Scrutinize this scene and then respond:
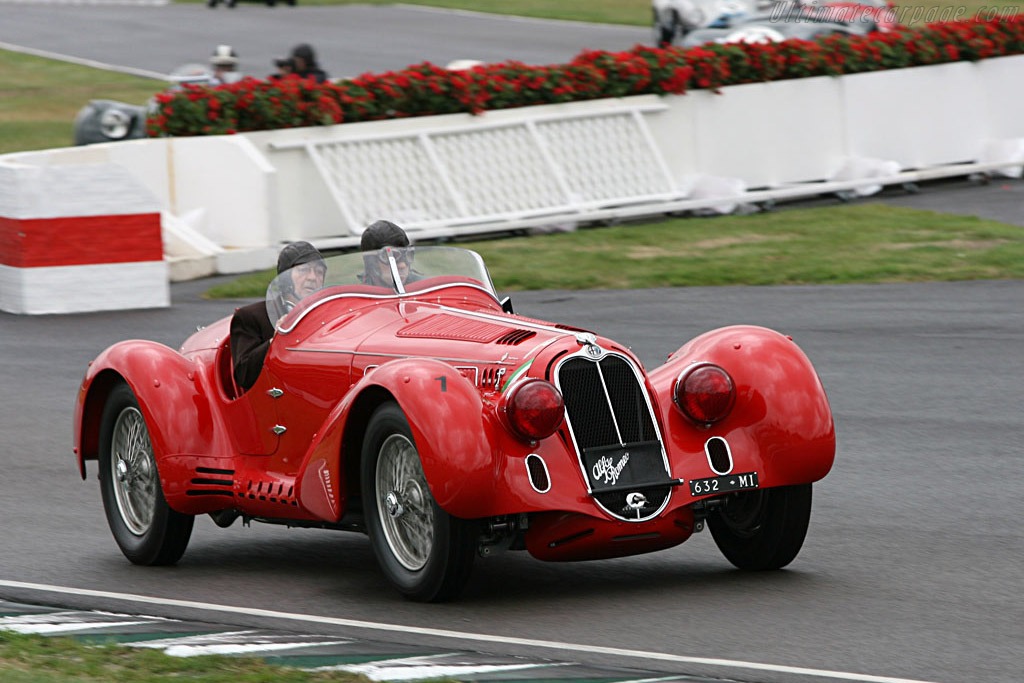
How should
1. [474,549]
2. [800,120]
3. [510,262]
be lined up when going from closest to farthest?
[474,549]
[510,262]
[800,120]

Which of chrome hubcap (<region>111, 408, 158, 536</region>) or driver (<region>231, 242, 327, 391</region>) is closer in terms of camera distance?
driver (<region>231, 242, 327, 391</region>)

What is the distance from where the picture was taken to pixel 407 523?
7.00m

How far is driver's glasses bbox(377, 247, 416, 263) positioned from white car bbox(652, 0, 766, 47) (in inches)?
1022

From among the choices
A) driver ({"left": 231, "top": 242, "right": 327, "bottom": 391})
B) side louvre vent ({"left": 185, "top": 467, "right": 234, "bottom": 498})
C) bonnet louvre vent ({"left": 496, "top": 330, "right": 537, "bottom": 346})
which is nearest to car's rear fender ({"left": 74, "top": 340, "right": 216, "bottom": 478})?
side louvre vent ({"left": 185, "top": 467, "right": 234, "bottom": 498})

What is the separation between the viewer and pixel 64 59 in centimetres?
4034

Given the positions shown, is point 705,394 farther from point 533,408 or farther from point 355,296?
point 355,296

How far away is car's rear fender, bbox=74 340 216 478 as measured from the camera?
8203 millimetres

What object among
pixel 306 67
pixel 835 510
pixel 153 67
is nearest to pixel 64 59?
pixel 153 67

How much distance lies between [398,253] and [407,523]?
5.28 ft

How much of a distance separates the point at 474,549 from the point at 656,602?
73cm

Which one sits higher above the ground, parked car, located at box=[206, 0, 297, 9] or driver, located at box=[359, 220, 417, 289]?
parked car, located at box=[206, 0, 297, 9]

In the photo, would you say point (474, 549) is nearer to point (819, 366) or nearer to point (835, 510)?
point (835, 510)

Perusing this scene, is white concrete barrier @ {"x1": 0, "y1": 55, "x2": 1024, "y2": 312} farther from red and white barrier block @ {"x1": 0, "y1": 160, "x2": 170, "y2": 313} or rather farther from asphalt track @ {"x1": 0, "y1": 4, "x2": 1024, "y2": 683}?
asphalt track @ {"x1": 0, "y1": 4, "x2": 1024, "y2": 683}

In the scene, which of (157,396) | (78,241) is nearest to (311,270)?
(157,396)
